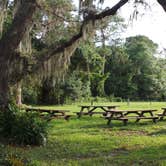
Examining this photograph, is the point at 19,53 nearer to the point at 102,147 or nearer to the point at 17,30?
the point at 17,30

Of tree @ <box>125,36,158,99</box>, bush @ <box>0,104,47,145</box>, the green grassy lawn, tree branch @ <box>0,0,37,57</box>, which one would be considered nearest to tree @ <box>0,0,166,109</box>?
tree branch @ <box>0,0,37,57</box>

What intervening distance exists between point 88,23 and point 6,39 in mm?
2663

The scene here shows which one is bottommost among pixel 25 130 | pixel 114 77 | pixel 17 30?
pixel 25 130

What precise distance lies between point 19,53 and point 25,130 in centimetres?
333

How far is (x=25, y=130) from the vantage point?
12047 millimetres

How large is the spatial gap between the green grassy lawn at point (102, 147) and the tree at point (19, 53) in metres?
2.18

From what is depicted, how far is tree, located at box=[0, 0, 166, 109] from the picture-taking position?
45.5 feet

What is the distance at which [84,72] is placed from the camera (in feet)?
140

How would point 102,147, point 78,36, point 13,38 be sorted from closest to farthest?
point 102,147, point 13,38, point 78,36

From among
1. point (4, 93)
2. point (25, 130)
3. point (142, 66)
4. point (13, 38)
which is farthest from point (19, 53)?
point (142, 66)

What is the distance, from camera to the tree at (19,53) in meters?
13.9

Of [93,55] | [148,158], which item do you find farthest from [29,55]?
[93,55]

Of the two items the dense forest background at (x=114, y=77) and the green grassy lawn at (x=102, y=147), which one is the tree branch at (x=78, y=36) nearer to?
the green grassy lawn at (x=102, y=147)

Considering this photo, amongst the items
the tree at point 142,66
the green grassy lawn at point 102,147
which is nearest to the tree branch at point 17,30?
the green grassy lawn at point 102,147
